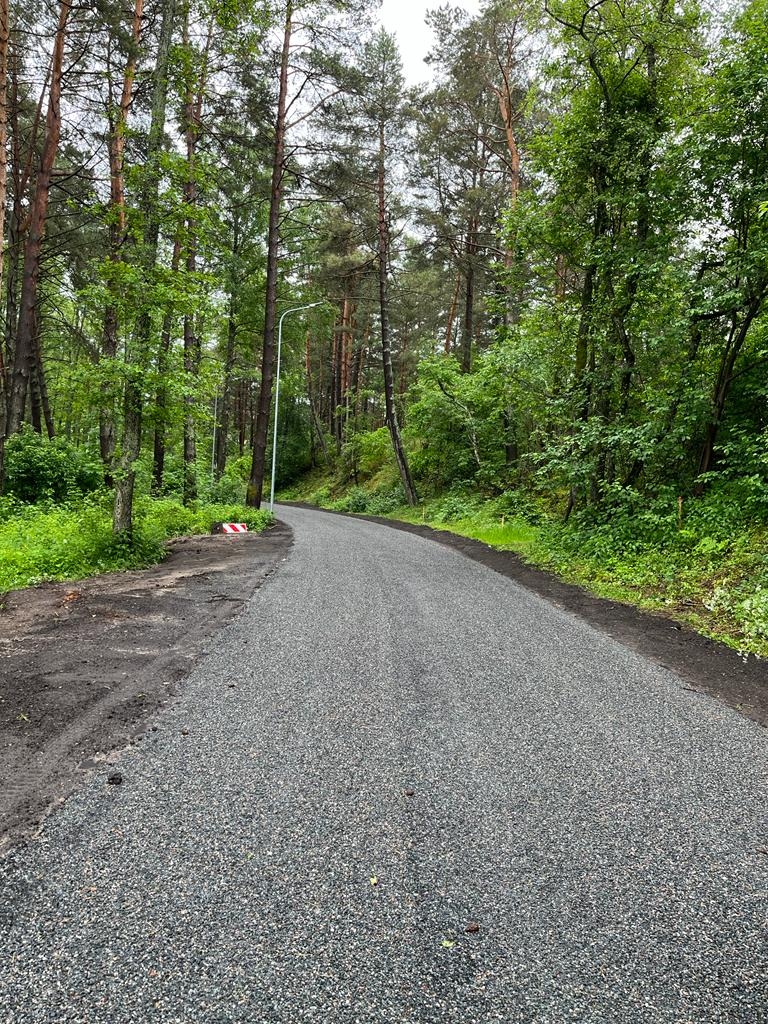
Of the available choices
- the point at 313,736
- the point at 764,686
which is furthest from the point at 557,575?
the point at 313,736

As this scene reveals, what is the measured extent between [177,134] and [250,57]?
2.55 meters

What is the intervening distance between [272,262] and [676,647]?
545 inches

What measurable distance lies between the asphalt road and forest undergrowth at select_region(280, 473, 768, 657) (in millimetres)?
2514

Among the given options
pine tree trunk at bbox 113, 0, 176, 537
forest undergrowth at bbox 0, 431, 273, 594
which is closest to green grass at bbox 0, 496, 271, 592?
forest undergrowth at bbox 0, 431, 273, 594

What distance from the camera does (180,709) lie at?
10.2 feet

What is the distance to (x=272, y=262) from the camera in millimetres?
14109

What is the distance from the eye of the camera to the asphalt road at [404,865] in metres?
1.42

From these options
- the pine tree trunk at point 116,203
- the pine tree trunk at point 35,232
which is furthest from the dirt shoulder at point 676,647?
the pine tree trunk at point 35,232

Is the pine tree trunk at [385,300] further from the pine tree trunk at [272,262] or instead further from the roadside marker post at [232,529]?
the roadside marker post at [232,529]

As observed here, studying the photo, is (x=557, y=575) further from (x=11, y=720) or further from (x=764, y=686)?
(x=11, y=720)

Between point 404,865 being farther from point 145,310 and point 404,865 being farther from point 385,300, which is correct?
point 385,300

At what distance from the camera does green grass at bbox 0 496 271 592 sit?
6492mm

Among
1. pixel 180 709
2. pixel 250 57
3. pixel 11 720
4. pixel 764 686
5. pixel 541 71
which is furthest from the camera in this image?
pixel 250 57

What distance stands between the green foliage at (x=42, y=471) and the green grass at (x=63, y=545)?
3.30 feet
